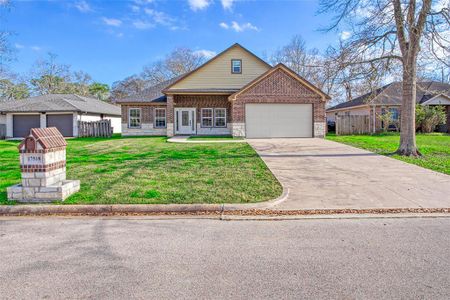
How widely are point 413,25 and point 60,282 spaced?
1359cm

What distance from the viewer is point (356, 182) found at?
7.73 metres

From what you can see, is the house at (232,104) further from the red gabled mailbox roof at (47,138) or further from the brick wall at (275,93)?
the red gabled mailbox roof at (47,138)

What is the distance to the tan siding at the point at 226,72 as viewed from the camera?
23.1m

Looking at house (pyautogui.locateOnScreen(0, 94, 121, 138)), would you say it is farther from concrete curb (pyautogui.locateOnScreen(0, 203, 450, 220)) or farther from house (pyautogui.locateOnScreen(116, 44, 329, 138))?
concrete curb (pyautogui.locateOnScreen(0, 203, 450, 220))

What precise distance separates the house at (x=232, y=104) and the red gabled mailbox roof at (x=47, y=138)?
14129mm

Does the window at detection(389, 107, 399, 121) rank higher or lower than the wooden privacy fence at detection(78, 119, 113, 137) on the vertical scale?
higher

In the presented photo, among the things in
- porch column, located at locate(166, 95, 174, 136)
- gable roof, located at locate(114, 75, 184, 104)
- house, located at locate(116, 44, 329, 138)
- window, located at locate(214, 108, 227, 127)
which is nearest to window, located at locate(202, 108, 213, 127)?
house, located at locate(116, 44, 329, 138)

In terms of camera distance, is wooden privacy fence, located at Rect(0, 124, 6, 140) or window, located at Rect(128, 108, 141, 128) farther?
wooden privacy fence, located at Rect(0, 124, 6, 140)

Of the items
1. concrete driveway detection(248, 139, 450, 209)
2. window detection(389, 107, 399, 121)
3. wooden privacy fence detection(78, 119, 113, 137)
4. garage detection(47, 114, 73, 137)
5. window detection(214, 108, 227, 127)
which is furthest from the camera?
window detection(389, 107, 399, 121)

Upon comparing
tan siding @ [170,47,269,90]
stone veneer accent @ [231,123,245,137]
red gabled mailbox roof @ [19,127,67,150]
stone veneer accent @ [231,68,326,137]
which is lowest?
red gabled mailbox roof @ [19,127,67,150]

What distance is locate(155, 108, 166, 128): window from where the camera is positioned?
24.3 metres

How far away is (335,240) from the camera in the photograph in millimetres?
4266

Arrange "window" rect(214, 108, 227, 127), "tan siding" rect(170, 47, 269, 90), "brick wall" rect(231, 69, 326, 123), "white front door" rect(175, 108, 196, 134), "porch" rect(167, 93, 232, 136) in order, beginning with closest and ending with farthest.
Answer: "brick wall" rect(231, 69, 326, 123)
"tan siding" rect(170, 47, 269, 90)
"porch" rect(167, 93, 232, 136)
"white front door" rect(175, 108, 196, 134)
"window" rect(214, 108, 227, 127)

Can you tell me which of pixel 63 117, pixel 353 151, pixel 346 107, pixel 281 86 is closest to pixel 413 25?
pixel 353 151
